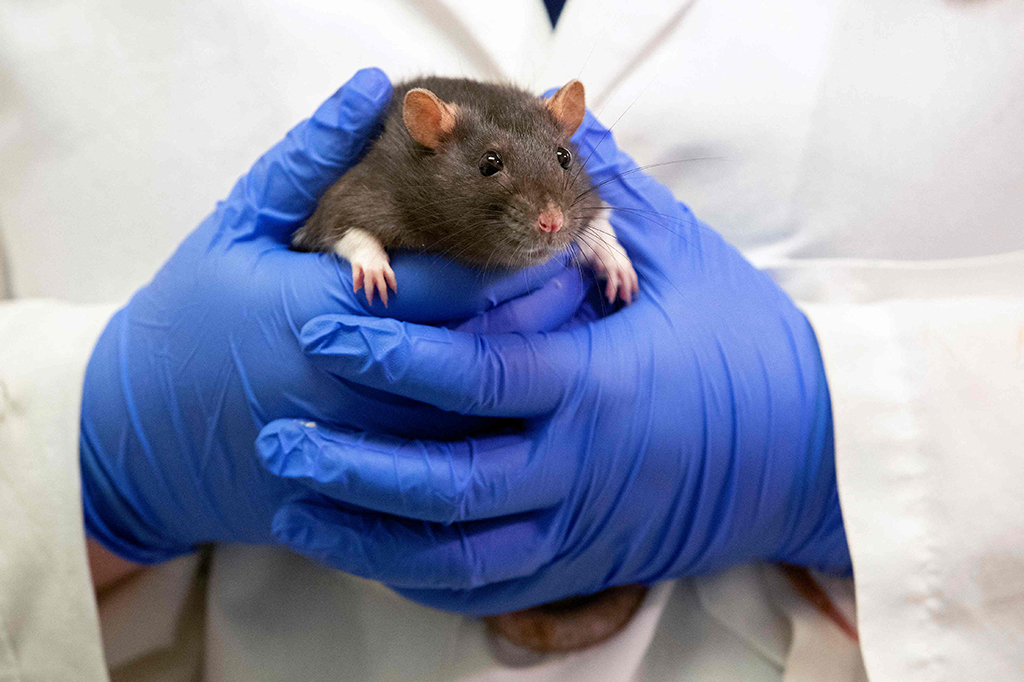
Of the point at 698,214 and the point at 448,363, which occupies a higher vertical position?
the point at 448,363

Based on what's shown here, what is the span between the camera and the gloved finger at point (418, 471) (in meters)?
1.66

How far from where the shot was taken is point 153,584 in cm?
204

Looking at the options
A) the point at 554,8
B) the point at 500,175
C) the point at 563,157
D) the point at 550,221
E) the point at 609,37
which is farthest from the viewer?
the point at 554,8

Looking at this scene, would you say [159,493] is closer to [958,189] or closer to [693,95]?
[693,95]

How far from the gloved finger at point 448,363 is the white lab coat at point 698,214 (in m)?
0.66

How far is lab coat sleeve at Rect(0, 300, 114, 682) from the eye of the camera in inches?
69.3

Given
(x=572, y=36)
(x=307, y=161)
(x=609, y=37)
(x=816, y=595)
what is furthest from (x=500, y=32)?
(x=816, y=595)

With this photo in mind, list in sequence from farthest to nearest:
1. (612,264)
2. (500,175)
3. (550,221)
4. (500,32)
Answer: (500,32) < (612,264) < (500,175) < (550,221)

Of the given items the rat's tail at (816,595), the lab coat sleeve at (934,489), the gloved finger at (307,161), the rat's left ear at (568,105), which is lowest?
the rat's tail at (816,595)

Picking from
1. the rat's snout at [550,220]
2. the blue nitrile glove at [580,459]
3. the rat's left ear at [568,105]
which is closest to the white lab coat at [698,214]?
the blue nitrile glove at [580,459]

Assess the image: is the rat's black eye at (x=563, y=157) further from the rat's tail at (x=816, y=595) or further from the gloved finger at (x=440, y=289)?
the rat's tail at (x=816, y=595)

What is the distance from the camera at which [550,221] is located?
1664mm

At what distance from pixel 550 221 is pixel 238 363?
86 centimetres

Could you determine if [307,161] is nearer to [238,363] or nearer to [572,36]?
[238,363]
